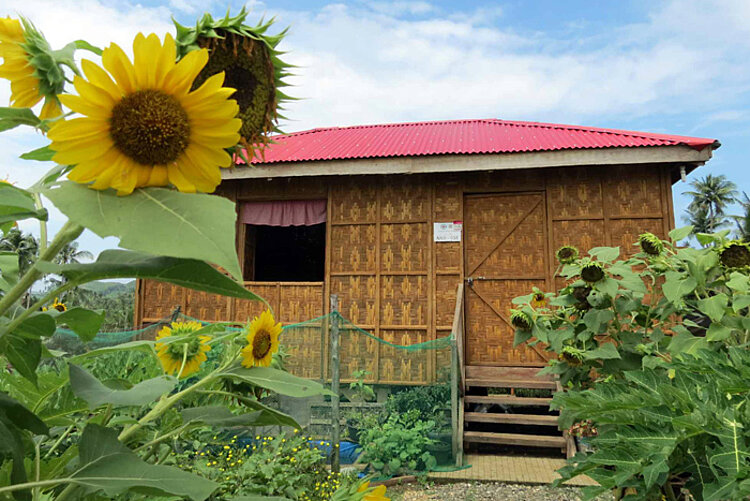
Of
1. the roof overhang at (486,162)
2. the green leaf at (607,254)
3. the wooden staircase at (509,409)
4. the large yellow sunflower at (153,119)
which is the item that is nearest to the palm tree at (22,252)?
→ the large yellow sunflower at (153,119)

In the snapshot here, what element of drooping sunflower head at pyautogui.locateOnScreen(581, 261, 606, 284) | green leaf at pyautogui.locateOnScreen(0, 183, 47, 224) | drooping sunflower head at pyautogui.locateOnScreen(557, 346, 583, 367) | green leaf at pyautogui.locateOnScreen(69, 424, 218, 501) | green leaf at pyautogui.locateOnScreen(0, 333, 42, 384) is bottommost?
drooping sunflower head at pyautogui.locateOnScreen(557, 346, 583, 367)

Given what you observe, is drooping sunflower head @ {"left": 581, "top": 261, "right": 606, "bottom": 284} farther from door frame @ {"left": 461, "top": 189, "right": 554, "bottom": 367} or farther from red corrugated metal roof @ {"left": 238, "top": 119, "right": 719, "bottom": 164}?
door frame @ {"left": 461, "top": 189, "right": 554, "bottom": 367}

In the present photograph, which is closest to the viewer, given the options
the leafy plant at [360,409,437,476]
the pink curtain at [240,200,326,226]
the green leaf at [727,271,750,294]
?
the green leaf at [727,271,750,294]

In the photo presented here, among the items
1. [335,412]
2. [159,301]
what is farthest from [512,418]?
[159,301]

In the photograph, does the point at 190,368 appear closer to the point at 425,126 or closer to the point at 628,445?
the point at 628,445

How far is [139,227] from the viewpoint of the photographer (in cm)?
39

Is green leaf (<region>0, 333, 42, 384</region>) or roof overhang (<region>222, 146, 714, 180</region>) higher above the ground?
roof overhang (<region>222, 146, 714, 180</region>)

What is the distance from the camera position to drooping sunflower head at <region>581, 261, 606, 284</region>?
2420 millimetres

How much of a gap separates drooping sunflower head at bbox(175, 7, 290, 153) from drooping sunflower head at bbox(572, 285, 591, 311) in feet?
7.28

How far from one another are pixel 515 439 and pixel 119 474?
6505mm

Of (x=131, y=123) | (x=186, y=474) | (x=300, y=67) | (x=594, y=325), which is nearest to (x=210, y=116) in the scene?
(x=131, y=123)

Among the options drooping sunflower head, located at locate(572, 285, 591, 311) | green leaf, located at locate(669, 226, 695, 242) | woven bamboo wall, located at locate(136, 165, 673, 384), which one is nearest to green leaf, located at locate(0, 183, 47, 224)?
drooping sunflower head, located at locate(572, 285, 591, 311)

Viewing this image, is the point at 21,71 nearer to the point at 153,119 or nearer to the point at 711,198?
the point at 153,119

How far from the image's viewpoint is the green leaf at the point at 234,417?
690mm
